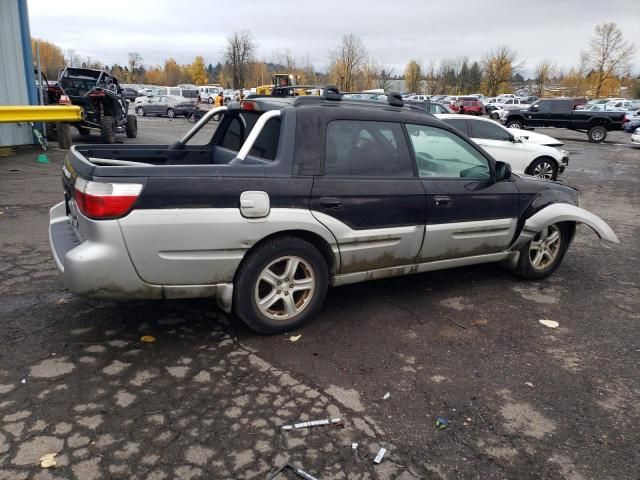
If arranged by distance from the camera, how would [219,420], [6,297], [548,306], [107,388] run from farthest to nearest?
1. [548,306]
2. [6,297]
3. [107,388]
4. [219,420]

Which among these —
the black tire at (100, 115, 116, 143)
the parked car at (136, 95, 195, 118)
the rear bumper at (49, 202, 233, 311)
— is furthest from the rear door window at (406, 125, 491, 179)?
the parked car at (136, 95, 195, 118)

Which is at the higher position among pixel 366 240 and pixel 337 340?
pixel 366 240

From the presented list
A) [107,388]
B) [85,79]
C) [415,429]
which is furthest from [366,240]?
[85,79]

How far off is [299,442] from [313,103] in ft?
8.27

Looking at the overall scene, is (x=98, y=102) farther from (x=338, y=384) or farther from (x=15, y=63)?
(x=338, y=384)

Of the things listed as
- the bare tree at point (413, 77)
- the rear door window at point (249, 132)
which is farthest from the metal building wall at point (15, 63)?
the bare tree at point (413, 77)

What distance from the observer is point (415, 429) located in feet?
9.46

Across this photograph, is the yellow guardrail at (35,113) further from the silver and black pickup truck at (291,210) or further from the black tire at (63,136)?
the silver and black pickup truck at (291,210)

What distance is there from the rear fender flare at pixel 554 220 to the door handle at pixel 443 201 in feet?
3.51

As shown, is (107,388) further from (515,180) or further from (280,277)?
(515,180)

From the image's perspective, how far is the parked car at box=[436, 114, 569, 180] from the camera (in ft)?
37.1

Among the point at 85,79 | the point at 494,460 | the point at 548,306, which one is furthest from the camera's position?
the point at 85,79

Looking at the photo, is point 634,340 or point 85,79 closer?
point 634,340

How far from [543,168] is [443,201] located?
8.49 metres
